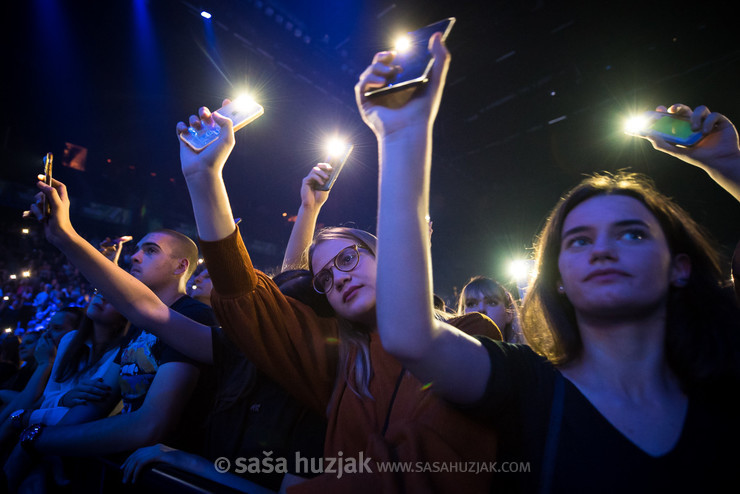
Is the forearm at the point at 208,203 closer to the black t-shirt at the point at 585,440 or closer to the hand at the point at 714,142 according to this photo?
the black t-shirt at the point at 585,440

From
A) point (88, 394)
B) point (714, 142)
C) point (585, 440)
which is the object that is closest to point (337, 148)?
point (714, 142)

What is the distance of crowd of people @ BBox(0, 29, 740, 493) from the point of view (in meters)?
0.85

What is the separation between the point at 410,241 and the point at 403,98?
39 centimetres

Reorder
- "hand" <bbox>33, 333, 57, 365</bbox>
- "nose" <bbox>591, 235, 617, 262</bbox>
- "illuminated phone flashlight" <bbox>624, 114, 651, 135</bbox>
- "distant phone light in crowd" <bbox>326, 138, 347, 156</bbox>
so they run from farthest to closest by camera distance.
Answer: "hand" <bbox>33, 333, 57, 365</bbox>
"distant phone light in crowd" <bbox>326, 138, 347, 156</bbox>
"illuminated phone flashlight" <bbox>624, 114, 651, 135</bbox>
"nose" <bbox>591, 235, 617, 262</bbox>

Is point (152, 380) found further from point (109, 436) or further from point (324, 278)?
point (324, 278)

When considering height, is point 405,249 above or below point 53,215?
below

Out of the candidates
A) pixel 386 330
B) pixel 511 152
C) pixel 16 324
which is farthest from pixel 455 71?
pixel 16 324

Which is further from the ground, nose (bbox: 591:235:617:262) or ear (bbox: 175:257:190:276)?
ear (bbox: 175:257:190:276)

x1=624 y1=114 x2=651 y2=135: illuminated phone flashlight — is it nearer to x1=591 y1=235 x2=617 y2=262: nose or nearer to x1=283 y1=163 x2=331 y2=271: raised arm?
x1=591 y1=235 x2=617 y2=262: nose

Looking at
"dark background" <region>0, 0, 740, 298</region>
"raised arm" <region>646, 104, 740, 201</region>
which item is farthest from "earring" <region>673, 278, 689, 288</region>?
"dark background" <region>0, 0, 740, 298</region>

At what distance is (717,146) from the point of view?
1.38m

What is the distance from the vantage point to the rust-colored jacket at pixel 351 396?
96 cm

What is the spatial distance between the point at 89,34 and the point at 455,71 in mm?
8361

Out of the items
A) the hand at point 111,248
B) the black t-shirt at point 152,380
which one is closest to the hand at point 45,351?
the hand at point 111,248
